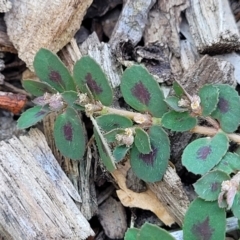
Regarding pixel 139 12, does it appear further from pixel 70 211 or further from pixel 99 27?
pixel 70 211

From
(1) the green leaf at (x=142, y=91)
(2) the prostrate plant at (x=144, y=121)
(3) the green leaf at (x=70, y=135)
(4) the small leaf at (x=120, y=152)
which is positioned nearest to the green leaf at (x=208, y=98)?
(2) the prostrate plant at (x=144, y=121)

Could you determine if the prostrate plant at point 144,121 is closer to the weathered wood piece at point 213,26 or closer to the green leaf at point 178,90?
the green leaf at point 178,90

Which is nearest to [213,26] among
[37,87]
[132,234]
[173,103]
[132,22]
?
[132,22]

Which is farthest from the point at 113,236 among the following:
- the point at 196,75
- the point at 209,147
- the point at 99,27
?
the point at 99,27

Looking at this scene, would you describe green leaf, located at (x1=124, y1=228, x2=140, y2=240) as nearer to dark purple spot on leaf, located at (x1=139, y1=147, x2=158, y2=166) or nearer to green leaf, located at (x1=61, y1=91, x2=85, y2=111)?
dark purple spot on leaf, located at (x1=139, y1=147, x2=158, y2=166)

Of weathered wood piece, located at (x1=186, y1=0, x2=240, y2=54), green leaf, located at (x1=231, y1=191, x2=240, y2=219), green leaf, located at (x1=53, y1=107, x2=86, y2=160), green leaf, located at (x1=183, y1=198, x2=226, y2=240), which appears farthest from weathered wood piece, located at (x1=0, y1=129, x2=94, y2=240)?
weathered wood piece, located at (x1=186, y1=0, x2=240, y2=54)

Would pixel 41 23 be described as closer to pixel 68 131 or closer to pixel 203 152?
pixel 68 131
